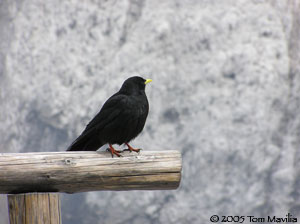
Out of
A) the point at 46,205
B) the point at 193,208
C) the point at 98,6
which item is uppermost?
the point at 98,6

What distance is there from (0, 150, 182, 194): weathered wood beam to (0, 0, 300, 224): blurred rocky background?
673cm

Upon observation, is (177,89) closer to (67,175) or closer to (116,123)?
(116,123)

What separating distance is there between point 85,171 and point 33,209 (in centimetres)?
37

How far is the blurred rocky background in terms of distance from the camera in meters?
9.45

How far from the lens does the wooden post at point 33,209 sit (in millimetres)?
2426

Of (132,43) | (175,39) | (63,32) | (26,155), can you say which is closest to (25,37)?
(63,32)

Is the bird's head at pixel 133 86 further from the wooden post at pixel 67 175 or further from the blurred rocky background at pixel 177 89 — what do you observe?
the blurred rocky background at pixel 177 89

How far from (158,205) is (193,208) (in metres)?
0.76

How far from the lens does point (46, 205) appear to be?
2.48m

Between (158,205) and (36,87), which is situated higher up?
(36,87)

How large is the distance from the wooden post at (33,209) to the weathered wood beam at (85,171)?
0.04 metres

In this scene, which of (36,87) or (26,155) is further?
(36,87)

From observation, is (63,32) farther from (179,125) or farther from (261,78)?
(261,78)

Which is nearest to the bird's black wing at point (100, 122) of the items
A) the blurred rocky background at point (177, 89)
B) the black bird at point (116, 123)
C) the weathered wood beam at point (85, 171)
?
the black bird at point (116, 123)
